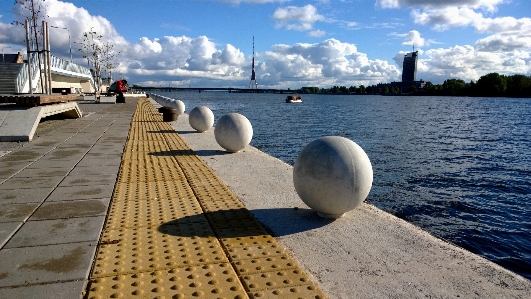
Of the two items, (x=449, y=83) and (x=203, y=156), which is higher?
(x=449, y=83)

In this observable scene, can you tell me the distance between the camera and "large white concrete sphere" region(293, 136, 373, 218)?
5.57m

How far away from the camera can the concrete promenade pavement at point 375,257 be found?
13.0ft

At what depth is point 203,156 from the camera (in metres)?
11.6

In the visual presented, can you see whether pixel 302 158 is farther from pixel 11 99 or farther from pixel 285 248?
pixel 11 99

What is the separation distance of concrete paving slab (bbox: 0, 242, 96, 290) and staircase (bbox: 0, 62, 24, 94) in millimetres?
35956

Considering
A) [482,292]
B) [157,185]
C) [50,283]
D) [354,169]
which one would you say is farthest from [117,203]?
[482,292]

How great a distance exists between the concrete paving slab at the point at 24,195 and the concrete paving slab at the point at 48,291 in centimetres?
318

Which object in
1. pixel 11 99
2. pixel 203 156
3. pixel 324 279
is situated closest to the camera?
pixel 324 279

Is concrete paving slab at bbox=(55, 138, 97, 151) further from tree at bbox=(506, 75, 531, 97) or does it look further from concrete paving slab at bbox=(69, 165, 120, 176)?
tree at bbox=(506, 75, 531, 97)

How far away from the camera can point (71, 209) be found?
6.12 m

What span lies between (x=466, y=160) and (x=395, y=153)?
3469 mm

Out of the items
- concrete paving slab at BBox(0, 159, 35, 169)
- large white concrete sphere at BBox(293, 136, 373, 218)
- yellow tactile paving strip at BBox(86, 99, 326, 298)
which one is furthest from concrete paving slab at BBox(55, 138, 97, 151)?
large white concrete sphere at BBox(293, 136, 373, 218)

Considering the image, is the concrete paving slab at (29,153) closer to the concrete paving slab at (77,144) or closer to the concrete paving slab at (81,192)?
the concrete paving slab at (77,144)

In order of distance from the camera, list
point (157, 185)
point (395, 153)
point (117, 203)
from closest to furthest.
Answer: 1. point (117, 203)
2. point (157, 185)
3. point (395, 153)
